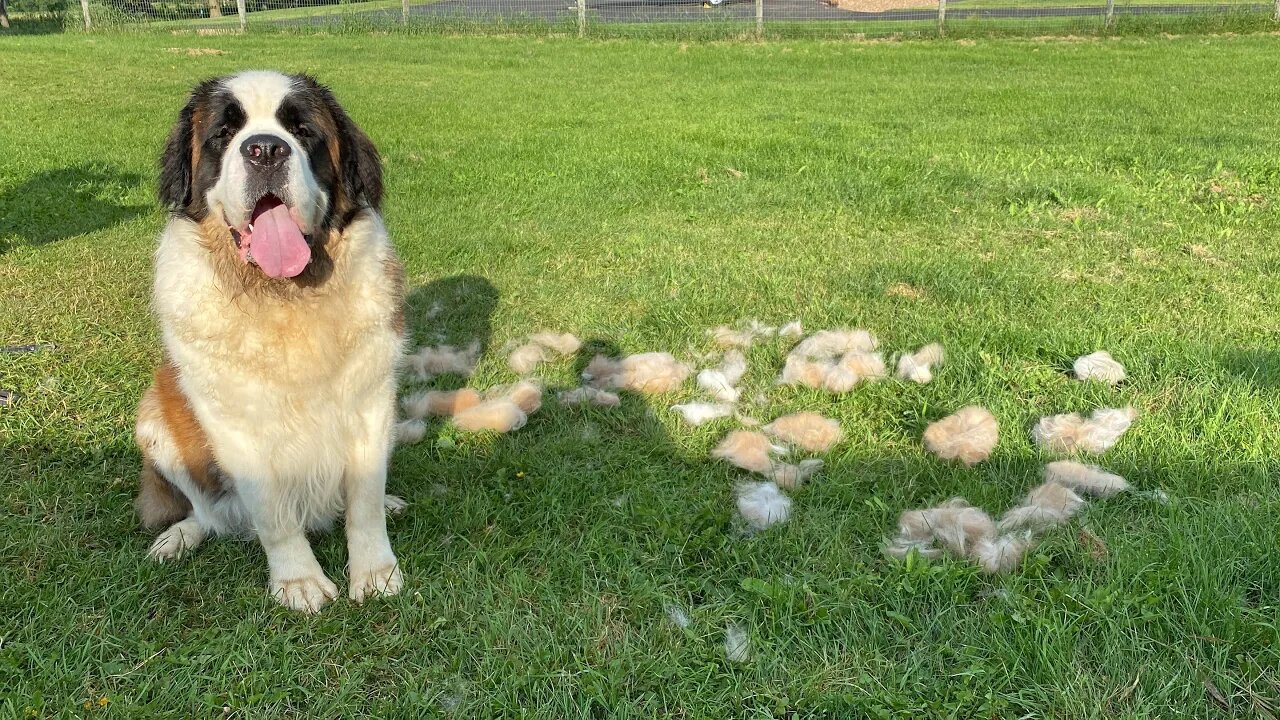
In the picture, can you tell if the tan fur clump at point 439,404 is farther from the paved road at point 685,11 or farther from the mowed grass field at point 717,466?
the paved road at point 685,11

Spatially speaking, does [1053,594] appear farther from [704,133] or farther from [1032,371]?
[704,133]

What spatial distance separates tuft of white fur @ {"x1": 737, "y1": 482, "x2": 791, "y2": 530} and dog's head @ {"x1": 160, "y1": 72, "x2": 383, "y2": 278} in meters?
1.56

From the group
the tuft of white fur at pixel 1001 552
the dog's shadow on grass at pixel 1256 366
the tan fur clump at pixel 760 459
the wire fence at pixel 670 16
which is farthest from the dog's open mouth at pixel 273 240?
the wire fence at pixel 670 16

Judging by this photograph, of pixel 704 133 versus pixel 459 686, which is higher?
pixel 704 133

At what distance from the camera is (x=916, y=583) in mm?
2414

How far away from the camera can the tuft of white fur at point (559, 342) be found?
4.25 m

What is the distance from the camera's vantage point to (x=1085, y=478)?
2.87 meters

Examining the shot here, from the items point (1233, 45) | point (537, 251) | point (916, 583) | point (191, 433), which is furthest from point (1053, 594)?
point (1233, 45)

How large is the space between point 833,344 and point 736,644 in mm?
2029

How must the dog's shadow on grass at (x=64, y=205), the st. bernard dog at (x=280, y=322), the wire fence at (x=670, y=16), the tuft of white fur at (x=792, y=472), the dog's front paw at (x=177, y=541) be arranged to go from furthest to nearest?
the wire fence at (x=670, y=16)
the dog's shadow on grass at (x=64, y=205)
the tuft of white fur at (x=792, y=472)
the dog's front paw at (x=177, y=541)
the st. bernard dog at (x=280, y=322)

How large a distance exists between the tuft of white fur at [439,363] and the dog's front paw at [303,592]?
5.10 ft

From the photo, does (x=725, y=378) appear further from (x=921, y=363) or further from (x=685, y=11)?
(x=685, y=11)

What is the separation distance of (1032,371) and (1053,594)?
1631mm

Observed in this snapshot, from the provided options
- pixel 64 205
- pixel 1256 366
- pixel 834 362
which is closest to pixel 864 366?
pixel 834 362
